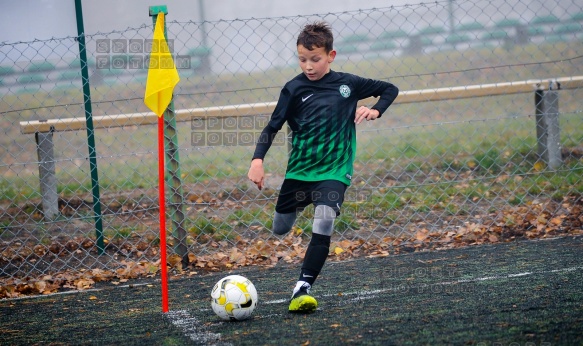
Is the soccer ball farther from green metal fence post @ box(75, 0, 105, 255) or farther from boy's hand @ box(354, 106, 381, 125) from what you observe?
green metal fence post @ box(75, 0, 105, 255)

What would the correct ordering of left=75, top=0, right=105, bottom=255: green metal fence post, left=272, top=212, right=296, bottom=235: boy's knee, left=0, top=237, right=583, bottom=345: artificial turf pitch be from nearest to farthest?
left=0, top=237, right=583, bottom=345: artificial turf pitch, left=272, top=212, right=296, bottom=235: boy's knee, left=75, top=0, right=105, bottom=255: green metal fence post

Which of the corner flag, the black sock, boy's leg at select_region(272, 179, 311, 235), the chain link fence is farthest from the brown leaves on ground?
the black sock

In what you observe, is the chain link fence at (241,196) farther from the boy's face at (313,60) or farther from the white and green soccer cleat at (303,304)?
the white and green soccer cleat at (303,304)

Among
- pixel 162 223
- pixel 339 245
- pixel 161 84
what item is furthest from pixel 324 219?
pixel 339 245

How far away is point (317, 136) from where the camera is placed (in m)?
4.39

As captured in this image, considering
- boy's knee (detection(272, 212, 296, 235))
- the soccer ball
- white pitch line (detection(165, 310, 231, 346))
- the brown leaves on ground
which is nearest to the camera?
white pitch line (detection(165, 310, 231, 346))

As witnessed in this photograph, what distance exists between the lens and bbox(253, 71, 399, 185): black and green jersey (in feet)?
14.3

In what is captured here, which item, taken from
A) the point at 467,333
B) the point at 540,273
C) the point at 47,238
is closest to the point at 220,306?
the point at 467,333

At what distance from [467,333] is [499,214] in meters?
3.47

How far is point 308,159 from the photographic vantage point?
14.4ft

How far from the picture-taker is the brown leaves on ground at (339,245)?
5.66 meters

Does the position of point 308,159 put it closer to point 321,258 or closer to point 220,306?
point 321,258

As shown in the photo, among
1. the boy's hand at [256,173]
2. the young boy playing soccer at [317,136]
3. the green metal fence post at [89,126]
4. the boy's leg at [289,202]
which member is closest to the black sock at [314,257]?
the young boy playing soccer at [317,136]

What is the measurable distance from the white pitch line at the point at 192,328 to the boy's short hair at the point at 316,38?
1.69 m
